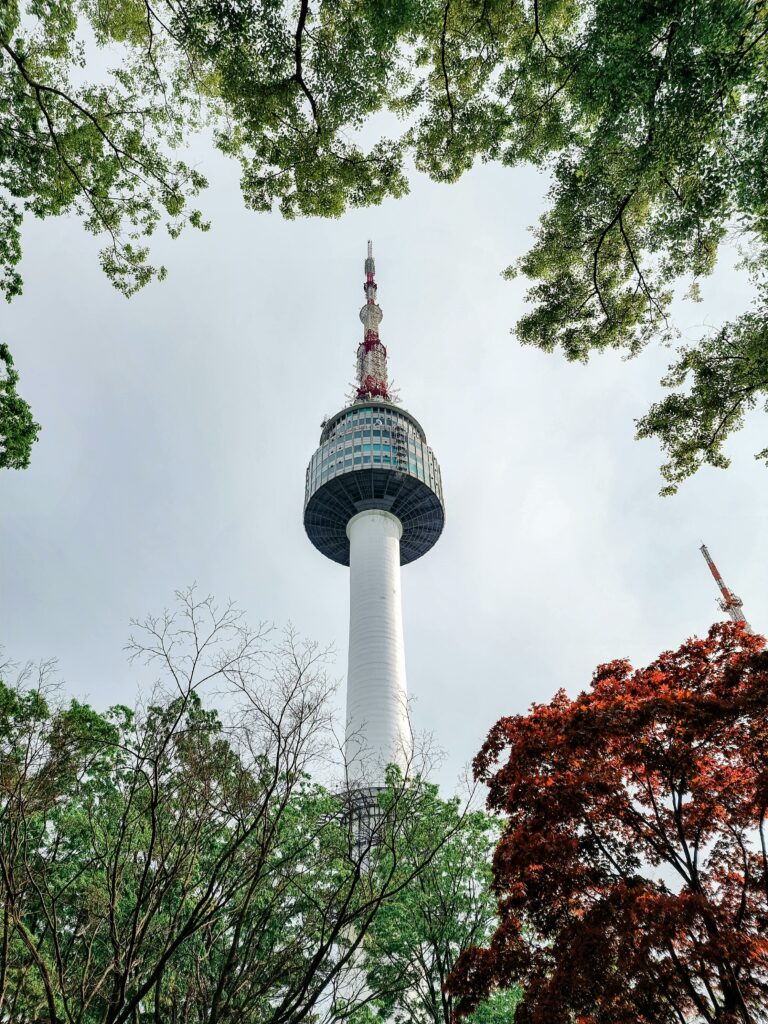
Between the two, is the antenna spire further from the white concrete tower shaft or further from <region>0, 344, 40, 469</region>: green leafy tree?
<region>0, 344, 40, 469</region>: green leafy tree

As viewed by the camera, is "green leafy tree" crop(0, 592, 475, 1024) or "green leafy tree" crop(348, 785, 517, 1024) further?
"green leafy tree" crop(348, 785, 517, 1024)

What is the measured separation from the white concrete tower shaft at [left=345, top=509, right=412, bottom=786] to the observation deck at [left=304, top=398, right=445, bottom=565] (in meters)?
1.81

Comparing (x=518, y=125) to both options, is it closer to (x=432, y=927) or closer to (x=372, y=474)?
(x=432, y=927)

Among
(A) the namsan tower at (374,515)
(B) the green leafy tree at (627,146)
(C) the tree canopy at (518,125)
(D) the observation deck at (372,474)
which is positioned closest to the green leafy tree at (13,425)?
(C) the tree canopy at (518,125)

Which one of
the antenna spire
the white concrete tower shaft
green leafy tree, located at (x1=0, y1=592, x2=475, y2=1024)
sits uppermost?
the antenna spire

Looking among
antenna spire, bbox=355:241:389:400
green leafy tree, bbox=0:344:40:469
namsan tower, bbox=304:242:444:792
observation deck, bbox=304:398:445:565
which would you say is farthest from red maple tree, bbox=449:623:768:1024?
antenna spire, bbox=355:241:389:400

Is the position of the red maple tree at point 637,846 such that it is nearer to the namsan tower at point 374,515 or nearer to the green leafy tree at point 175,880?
the green leafy tree at point 175,880

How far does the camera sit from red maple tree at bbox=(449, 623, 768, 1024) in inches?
310

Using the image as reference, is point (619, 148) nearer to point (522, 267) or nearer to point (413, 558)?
point (522, 267)

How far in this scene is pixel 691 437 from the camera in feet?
36.0

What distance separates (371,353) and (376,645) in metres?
29.5

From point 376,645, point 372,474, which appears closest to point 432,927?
point 376,645

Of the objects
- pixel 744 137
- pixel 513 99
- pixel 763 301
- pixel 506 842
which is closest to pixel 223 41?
pixel 513 99

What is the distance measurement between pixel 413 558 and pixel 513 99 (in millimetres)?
50883
